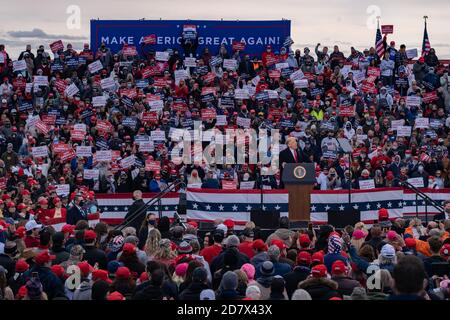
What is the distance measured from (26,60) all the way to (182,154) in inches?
379

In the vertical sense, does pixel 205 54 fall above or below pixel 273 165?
above

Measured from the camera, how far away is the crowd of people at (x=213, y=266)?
1281 centimetres

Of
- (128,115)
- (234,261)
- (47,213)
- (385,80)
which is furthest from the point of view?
(385,80)

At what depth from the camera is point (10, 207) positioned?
973 inches

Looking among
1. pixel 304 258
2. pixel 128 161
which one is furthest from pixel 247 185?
pixel 304 258

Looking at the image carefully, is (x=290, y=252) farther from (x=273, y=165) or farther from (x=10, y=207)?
(x=273, y=165)

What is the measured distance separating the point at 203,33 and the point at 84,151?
39.7 ft

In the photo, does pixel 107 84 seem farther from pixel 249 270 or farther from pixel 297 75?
pixel 249 270

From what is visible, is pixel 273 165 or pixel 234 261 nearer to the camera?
pixel 234 261

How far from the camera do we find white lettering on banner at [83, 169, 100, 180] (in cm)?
2959

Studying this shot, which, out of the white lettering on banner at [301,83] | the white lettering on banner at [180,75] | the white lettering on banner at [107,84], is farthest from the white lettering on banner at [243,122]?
the white lettering on banner at [107,84]

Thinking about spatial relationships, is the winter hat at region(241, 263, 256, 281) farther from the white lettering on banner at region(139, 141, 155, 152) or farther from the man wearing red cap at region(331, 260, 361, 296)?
the white lettering on banner at region(139, 141, 155, 152)
